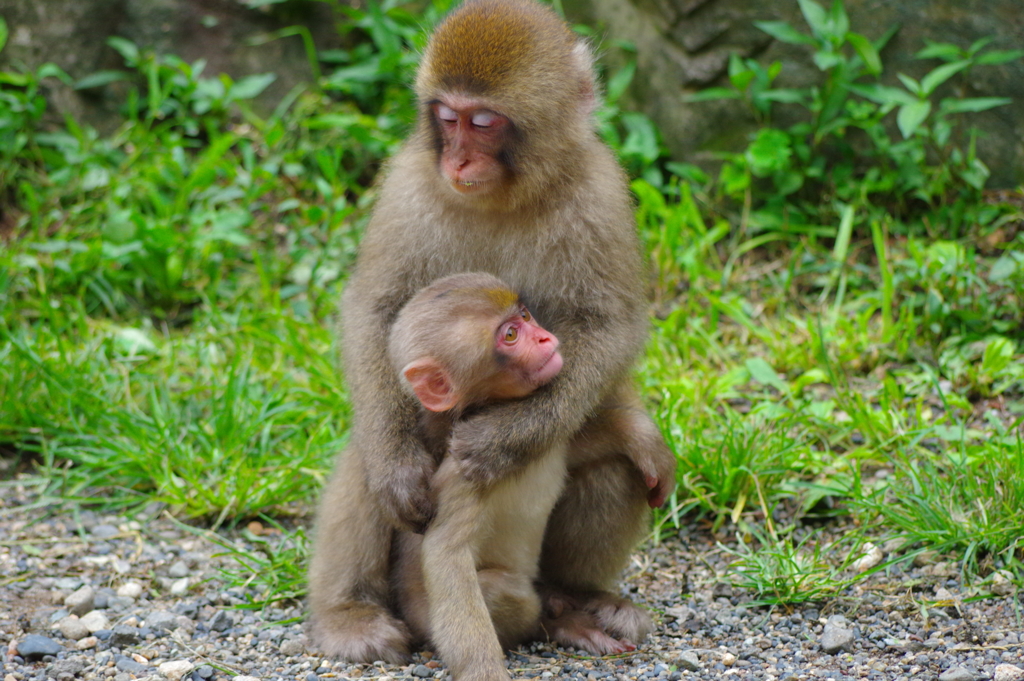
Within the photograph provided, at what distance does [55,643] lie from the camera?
13.0 feet

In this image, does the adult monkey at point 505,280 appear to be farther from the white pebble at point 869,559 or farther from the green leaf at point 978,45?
the green leaf at point 978,45

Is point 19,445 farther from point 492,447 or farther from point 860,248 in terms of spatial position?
point 860,248

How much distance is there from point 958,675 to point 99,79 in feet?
22.2

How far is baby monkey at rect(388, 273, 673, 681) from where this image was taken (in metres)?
3.49

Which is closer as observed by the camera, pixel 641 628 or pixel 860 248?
pixel 641 628

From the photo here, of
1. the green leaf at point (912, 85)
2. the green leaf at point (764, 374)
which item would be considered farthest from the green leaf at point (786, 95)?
the green leaf at point (764, 374)

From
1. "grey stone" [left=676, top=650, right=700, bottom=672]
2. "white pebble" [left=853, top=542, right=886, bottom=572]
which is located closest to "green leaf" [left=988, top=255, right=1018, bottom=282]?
"white pebble" [left=853, top=542, right=886, bottom=572]

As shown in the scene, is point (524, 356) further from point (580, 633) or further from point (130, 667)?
point (130, 667)

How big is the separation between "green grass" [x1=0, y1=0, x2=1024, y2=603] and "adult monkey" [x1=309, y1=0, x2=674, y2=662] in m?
0.58

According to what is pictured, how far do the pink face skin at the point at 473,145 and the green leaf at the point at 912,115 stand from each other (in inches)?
124

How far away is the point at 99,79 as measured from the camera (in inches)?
312

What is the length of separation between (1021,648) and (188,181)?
18.2 feet

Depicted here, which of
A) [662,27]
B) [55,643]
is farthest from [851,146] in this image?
[55,643]

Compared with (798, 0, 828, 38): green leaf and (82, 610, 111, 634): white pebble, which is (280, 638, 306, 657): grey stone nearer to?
(82, 610, 111, 634): white pebble
